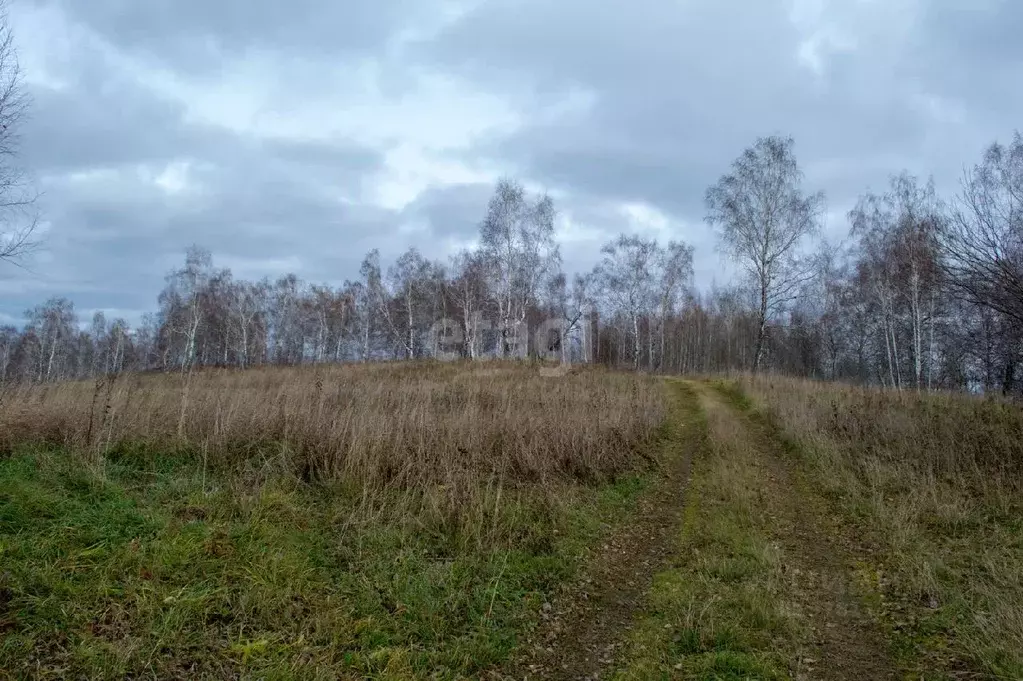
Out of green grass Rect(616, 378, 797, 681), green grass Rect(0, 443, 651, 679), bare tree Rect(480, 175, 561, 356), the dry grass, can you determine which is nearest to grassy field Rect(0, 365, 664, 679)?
green grass Rect(0, 443, 651, 679)

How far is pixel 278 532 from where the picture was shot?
4676mm

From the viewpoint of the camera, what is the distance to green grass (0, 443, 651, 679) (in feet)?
10.6

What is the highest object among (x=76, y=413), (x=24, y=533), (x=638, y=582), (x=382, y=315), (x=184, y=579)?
(x=382, y=315)

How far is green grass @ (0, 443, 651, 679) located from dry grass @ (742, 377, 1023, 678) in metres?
3.10

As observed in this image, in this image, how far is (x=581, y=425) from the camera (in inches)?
359

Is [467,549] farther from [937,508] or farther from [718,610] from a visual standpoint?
[937,508]

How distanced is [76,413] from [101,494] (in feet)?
7.49

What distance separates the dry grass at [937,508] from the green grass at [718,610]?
100cm

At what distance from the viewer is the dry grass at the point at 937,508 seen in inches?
157

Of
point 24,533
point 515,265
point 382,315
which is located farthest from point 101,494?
point 382,315

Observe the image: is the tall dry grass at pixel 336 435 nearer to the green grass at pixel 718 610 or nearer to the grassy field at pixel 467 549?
the grassy field at pixel 467 549

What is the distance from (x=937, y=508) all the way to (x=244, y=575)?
7.87 meters

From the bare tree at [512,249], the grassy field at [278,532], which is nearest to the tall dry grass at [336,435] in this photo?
the grassy field at [278,532]

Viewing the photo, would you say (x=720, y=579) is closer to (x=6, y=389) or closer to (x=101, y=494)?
(x=101, y=494)
